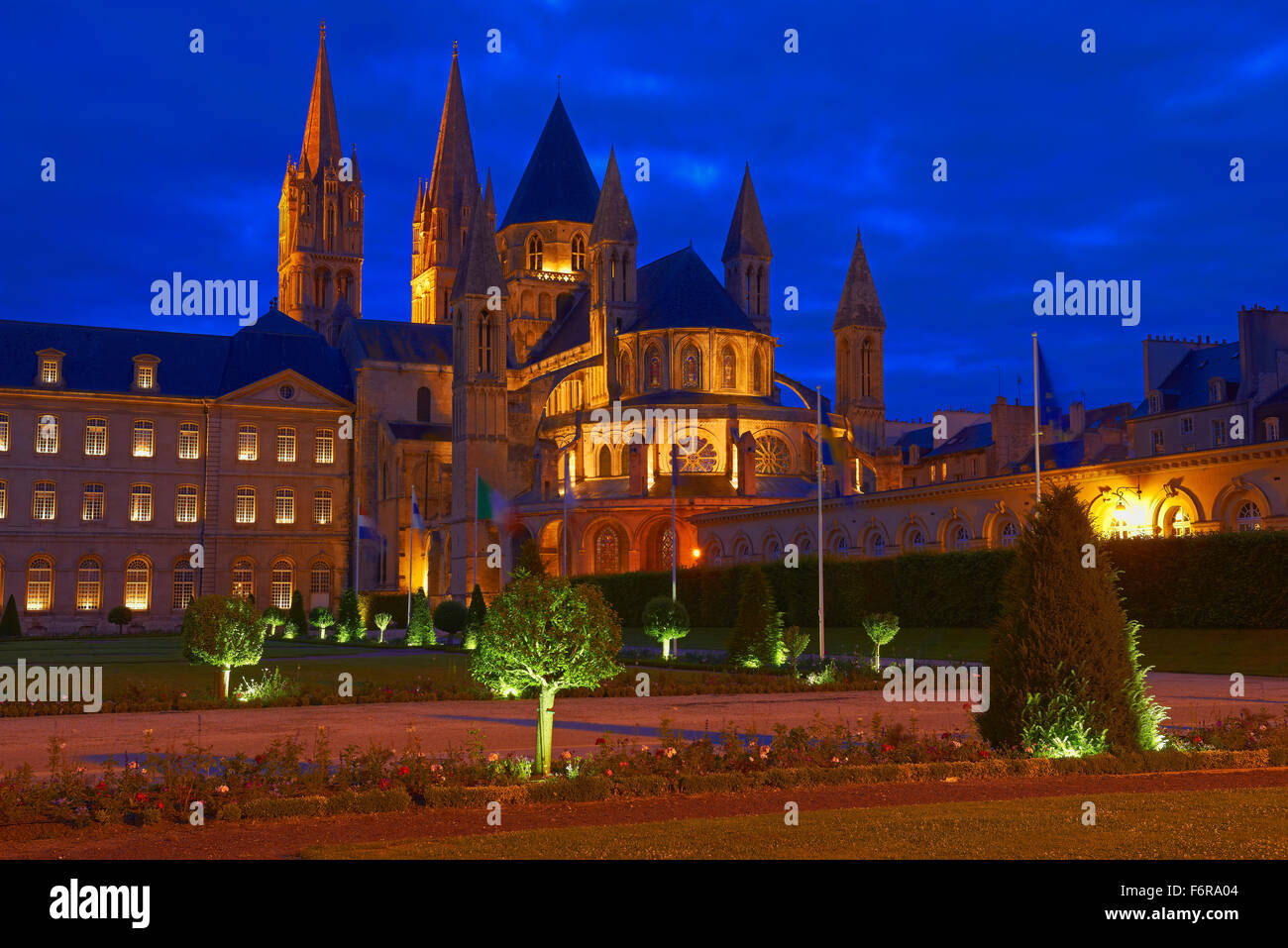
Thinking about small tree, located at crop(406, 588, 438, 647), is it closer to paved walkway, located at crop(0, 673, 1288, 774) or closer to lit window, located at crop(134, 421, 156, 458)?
paved walkway, located at crop(0, 673, 1288, 774)

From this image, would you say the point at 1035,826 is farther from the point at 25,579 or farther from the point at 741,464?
the point at 25,579

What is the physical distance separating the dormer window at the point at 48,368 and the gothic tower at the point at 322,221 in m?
29.4

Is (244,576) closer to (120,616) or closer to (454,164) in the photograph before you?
(120,616)

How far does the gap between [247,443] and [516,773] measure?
231 ft

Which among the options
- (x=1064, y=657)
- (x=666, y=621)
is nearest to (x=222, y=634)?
(x=666, y=621)

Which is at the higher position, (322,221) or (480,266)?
(322,221)

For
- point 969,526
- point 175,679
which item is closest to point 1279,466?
point 969,526

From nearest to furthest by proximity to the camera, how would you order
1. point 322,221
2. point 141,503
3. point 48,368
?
1. point 48,368
2. point 141,503
3. point 322,221

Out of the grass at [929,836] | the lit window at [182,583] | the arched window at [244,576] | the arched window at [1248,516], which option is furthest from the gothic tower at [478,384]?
the grass at [929,836]

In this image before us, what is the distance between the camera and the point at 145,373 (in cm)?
7800

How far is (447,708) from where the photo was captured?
23.8 meters

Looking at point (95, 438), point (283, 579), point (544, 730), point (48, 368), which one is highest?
point (48, 368)

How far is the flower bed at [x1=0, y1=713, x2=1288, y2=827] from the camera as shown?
1188 cm

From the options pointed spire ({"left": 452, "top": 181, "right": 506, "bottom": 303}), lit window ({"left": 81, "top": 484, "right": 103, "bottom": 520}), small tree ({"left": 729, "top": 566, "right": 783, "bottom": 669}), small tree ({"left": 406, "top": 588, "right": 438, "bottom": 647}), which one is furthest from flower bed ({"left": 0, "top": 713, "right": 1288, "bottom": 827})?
pointed spire ({"left": 452, "top": 181, "right": 506, "bottom": 303})
